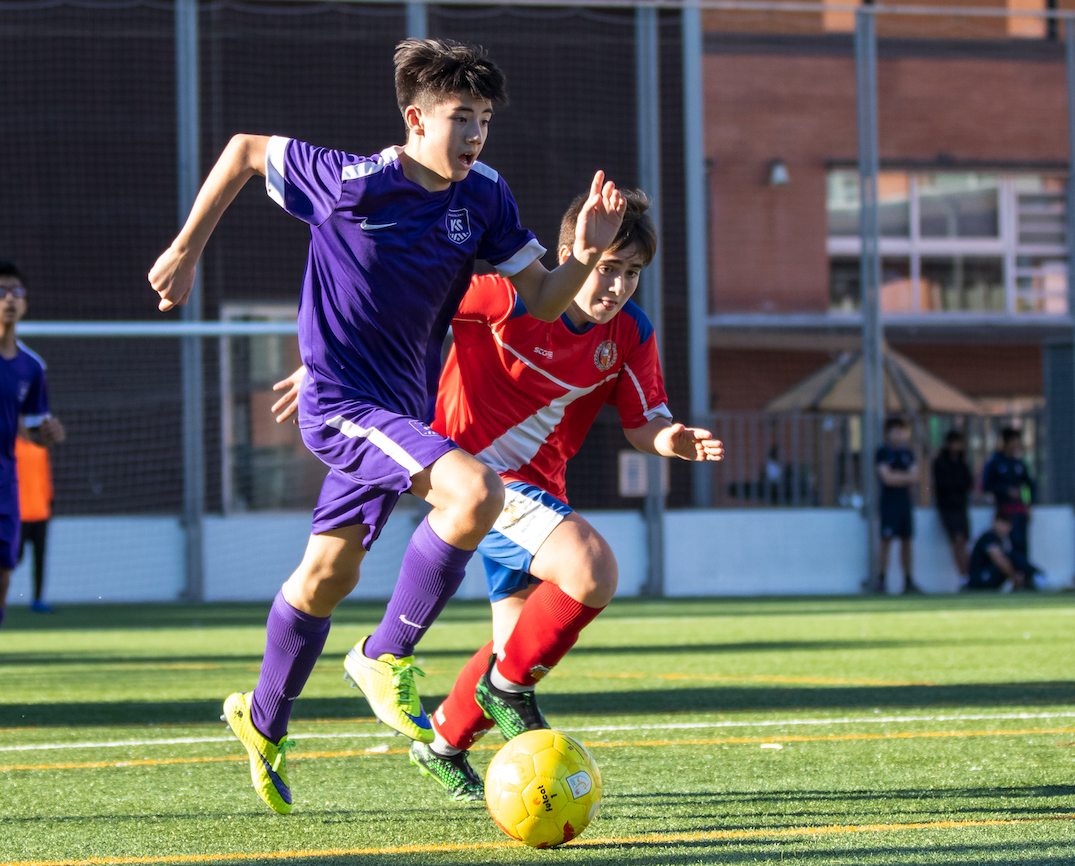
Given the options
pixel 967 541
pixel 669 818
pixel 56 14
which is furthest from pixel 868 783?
pixel 56 14

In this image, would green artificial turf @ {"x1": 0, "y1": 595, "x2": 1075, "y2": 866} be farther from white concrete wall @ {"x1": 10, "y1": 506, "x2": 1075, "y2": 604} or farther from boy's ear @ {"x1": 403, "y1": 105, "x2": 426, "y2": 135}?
white concrete wall @ {"x1": 10, "y1": 506, "x2": 1075, "y2": 604}

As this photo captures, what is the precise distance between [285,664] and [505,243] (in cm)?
112

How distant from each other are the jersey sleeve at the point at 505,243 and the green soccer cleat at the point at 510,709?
1046 millimetres

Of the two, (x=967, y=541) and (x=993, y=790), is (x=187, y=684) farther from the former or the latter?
(x=967, y=541)

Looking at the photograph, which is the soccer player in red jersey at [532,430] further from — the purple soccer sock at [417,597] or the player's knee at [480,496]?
the player's knee at [480,496]

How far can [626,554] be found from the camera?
42.7 ft

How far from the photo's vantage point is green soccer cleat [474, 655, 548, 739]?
334cm

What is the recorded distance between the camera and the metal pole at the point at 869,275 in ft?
43.5

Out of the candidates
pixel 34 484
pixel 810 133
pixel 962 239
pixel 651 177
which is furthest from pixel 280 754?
pixel 962 239

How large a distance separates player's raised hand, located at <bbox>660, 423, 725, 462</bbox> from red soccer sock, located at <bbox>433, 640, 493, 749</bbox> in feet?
2.39

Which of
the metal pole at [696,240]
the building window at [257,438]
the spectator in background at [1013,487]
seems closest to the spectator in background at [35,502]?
the building window at [257,438]

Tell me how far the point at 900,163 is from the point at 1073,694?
1324cm

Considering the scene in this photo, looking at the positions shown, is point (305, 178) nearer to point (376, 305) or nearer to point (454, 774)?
point (376, 305)

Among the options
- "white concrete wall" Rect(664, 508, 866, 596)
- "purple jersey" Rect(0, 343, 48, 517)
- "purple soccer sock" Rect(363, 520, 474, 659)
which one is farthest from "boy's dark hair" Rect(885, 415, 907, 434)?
"purple soccer sock" Rect(363, 520, 474, 659)
